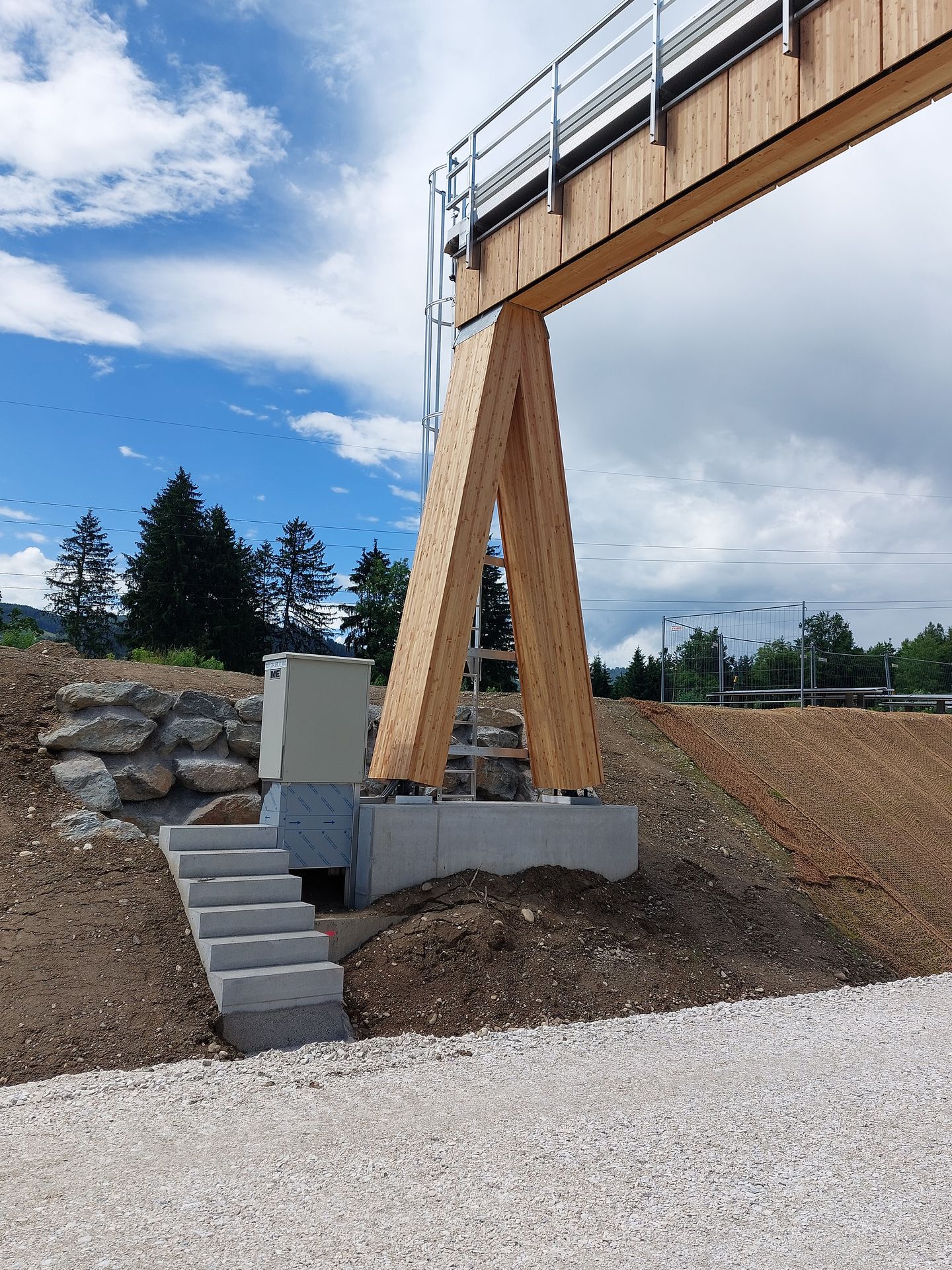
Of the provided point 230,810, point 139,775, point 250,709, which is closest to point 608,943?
point 230,810

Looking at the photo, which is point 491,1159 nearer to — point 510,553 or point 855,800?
point 510,553

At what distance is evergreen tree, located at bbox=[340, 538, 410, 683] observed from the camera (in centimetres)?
4069

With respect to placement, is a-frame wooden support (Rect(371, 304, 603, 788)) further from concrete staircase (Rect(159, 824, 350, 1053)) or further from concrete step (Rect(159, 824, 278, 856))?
concrete staircase (Rect(159, 824, 350, 1053))

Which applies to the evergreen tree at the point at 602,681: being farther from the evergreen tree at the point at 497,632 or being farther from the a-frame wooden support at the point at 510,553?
the a-frame wooden support at the point at 510,553

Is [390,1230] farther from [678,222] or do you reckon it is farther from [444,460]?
[678,222]

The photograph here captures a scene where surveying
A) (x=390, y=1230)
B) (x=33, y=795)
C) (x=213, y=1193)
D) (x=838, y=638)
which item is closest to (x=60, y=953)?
(x=33, y=795)

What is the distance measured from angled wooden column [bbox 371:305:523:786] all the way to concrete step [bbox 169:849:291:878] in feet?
5.27

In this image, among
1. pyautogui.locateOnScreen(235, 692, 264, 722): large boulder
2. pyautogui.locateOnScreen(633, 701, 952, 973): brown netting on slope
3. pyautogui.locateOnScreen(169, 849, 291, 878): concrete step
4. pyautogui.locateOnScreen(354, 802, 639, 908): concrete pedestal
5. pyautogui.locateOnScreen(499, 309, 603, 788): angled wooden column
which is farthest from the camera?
pyautogui.locateOnScreen(633, 701, 952, 973): brown netting on slope

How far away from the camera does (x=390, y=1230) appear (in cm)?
334

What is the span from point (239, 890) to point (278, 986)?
97cm

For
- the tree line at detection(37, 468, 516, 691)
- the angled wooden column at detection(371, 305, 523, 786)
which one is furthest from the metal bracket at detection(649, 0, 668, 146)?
the tree line at detection(37, 468, 516, 691)

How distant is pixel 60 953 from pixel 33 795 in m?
2.33

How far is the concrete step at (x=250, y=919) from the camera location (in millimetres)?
6203

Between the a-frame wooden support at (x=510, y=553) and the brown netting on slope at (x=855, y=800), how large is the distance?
3396 millimetres
